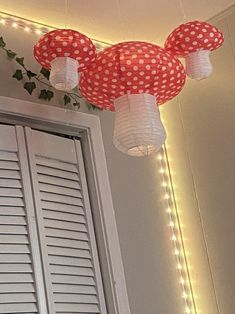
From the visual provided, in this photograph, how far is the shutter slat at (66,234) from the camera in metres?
2.33

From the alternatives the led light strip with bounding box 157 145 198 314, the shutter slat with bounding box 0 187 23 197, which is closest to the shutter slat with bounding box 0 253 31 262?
the shutter slat with bounding box 0 187 23 197

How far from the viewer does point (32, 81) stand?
2514 millimetres

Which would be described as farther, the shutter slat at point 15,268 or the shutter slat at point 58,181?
the shutter slat at point 58,181

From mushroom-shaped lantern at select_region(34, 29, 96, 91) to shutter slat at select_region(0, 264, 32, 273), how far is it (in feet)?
2.19

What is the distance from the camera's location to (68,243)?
2367 millimetres

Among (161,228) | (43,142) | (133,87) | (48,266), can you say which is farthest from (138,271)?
(133,87)

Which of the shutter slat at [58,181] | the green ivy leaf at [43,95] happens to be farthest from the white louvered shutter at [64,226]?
the green ivy leaf at [43,95]

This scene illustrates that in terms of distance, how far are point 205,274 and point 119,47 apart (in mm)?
1216

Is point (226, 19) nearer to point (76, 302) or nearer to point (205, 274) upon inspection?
point (205, 274)

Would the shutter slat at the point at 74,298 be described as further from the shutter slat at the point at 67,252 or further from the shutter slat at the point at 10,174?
A: the shutter slat at the point at 10,174

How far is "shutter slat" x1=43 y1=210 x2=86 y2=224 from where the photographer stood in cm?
235

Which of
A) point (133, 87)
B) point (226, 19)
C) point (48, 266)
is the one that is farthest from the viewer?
point (226, 19)

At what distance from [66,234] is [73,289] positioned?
193mm

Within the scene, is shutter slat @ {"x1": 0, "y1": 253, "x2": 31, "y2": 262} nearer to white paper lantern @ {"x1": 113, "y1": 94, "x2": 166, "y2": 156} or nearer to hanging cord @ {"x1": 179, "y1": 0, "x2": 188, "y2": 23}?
white paper lantern @ {"x1": 113, "y1": 94, "x2": 166, "y2": 156}
